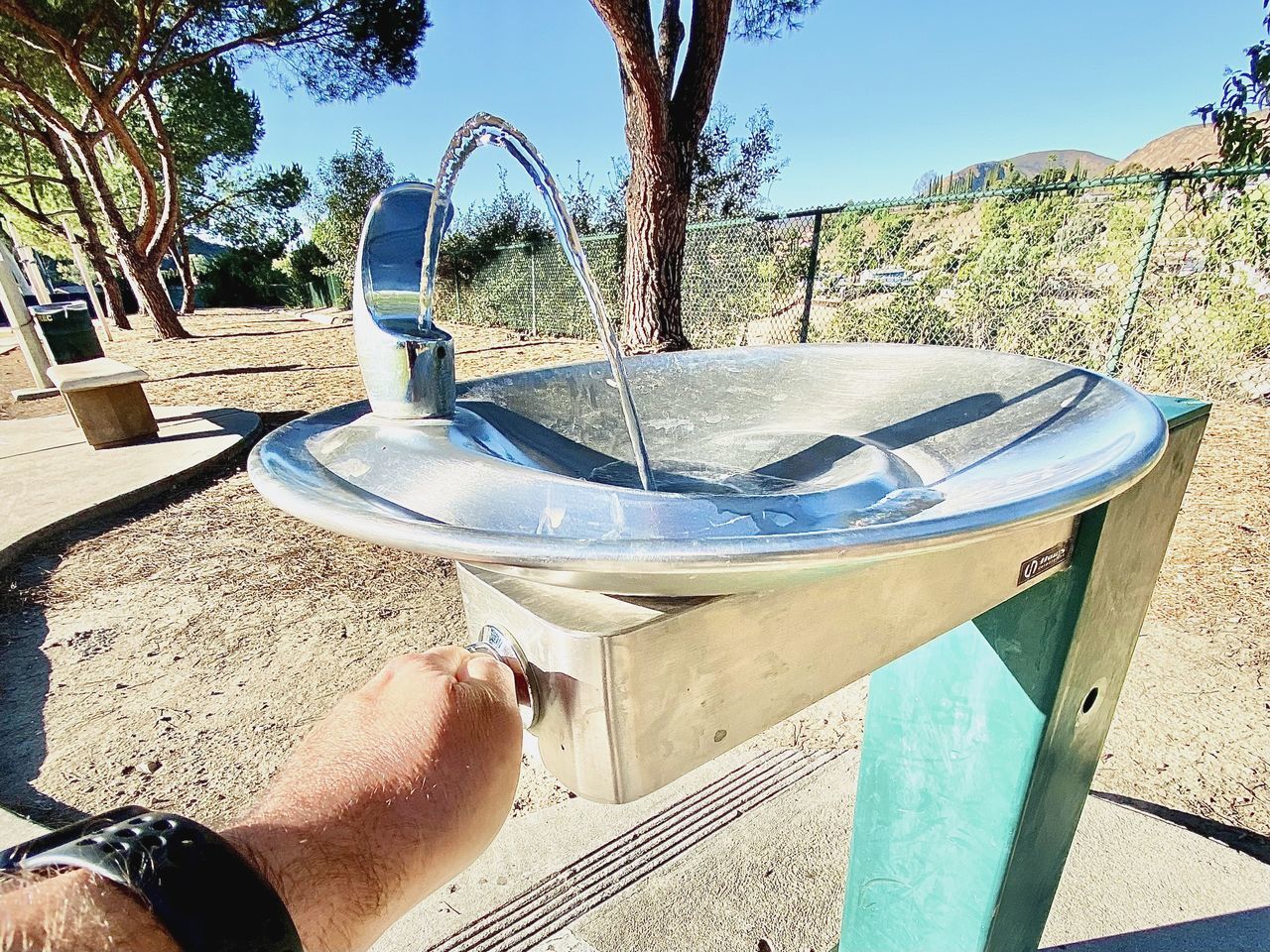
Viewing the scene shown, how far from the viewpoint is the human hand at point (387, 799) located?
0.41 m

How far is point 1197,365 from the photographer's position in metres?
3.97

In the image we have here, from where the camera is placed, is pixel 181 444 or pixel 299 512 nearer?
pixel 299 512

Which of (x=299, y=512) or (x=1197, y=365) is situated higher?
(x=299, y=512)

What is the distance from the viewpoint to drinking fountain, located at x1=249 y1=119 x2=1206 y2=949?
442mm

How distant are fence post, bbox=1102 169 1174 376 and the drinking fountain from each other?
12.0 feet

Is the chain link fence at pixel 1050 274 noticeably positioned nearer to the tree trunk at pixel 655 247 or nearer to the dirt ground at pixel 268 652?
the dirt ground at pixel 268 652

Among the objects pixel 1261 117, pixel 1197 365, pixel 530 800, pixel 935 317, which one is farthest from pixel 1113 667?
pixel 935 317

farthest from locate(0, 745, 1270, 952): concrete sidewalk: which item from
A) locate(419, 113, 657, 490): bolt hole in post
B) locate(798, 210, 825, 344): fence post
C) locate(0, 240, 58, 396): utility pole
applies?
locate(0, 240, 58, 396): utility pole

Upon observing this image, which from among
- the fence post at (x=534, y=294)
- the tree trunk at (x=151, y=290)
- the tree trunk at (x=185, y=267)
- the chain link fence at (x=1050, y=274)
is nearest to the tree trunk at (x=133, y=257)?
the tree trunk at (x=151, y=290)

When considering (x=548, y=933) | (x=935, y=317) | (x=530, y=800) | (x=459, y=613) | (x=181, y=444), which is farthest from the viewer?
(x=935, y=317)

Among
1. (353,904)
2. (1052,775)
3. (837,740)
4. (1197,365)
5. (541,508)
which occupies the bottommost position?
(837,740)

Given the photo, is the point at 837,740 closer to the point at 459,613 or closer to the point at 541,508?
the point at 459,613

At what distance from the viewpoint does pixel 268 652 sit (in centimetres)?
229

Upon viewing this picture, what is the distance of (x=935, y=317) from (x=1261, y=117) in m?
2.07
